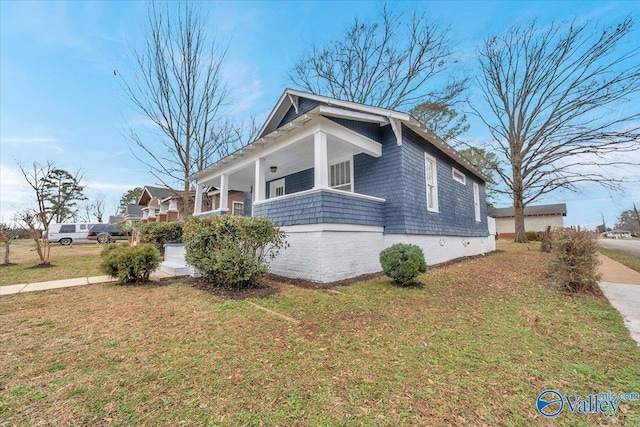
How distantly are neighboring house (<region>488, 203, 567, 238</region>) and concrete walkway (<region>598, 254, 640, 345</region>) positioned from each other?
28.3 m

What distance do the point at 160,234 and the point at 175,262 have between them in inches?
128

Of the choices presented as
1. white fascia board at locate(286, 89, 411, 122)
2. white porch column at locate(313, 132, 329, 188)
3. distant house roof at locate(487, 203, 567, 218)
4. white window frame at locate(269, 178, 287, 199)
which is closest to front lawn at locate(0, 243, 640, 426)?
white porch column at locate(313, 132, 329, 188)

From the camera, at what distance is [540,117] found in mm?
18266

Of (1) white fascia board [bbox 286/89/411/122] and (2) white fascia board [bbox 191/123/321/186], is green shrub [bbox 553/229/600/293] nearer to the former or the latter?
(1) white fascia board [bbox 286/89/411/122]

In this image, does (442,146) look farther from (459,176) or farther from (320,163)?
(320,163)

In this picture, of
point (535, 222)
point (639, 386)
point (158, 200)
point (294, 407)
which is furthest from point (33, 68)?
point (535, 222)

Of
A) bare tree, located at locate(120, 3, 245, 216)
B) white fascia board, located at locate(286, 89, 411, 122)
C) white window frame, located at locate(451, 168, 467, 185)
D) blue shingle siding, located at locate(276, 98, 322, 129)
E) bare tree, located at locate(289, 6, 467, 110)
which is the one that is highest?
bare tree, located at locate(289, 6, 467, 110)

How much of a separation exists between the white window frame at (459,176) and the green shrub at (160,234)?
40.6ft

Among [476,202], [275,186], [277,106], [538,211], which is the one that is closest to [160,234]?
[275,186]

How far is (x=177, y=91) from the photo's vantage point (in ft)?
45.2

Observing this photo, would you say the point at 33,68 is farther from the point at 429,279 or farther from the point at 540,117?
the point at 540,117

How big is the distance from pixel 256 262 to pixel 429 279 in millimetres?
4406

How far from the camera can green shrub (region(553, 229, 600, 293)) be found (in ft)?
17.7

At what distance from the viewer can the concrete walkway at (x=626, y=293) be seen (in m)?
3.91
